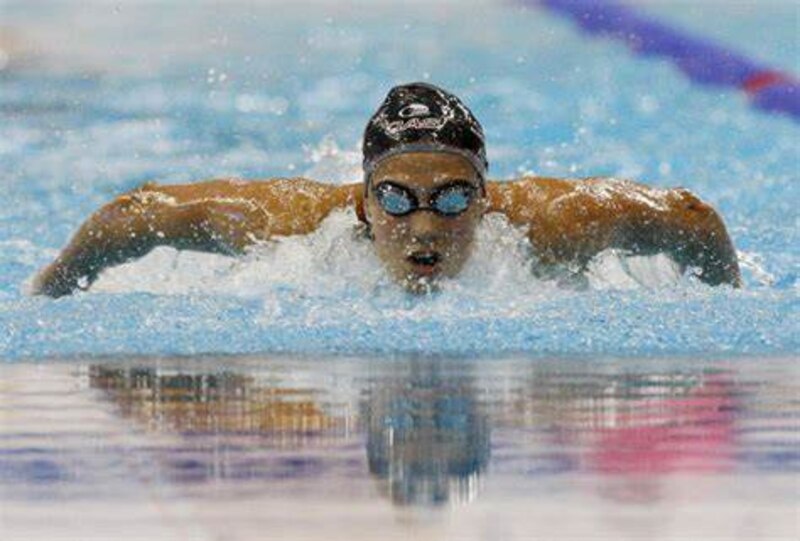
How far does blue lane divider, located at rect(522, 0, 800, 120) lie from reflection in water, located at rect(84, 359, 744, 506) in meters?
7.34

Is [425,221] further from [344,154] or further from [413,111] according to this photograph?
[344,154]

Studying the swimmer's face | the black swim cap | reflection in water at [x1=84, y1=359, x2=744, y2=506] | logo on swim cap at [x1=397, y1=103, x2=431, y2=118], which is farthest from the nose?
reflection in water at [x1=84, y1=359, x2=744, y2=506]

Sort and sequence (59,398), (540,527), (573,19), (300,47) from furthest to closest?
(300,47) < (573,19) < (59,398) < (540,527)

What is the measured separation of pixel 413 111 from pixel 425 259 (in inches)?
21.6

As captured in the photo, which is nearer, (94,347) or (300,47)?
(94,347)

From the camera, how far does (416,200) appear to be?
19.4 ft

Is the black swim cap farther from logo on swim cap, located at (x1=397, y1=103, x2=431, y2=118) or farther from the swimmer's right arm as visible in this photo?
the swimmer's right arm

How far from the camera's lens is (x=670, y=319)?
5.29 meters

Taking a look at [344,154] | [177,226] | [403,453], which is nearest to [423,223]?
[177,226]

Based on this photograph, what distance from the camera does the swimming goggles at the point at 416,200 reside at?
590cm

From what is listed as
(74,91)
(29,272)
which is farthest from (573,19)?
(29,272)

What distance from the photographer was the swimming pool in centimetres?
478

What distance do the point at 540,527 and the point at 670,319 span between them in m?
3.04

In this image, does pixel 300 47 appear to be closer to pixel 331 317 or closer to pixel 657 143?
pixel 657 143
